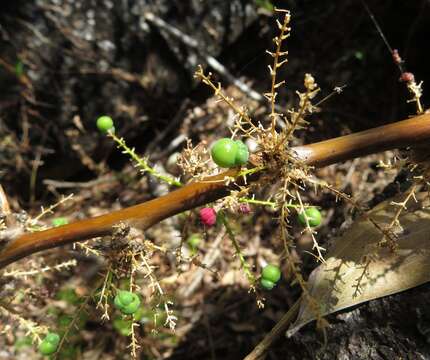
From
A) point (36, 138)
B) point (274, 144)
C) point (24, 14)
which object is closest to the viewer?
point (274, 144)

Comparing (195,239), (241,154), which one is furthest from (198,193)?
(195,239)

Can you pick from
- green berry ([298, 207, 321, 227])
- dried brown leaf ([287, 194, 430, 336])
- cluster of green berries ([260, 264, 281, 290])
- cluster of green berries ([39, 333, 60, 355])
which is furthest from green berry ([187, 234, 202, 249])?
green berry ([298, 207, 321, 227])

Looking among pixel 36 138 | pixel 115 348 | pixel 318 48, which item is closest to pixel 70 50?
pixel 36 138

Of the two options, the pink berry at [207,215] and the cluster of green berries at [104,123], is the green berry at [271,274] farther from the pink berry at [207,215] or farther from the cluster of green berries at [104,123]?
the cluster of green berries at [104,123]

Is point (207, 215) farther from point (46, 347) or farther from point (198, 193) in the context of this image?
A: point (46, 347)

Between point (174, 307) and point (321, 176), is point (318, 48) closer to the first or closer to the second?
point (321, 176)

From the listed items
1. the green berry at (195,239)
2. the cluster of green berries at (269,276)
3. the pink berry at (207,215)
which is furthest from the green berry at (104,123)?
the green berry at (195,239)

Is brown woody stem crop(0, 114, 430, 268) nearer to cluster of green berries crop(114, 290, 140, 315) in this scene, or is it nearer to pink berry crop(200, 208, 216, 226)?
cluster of green berries crop(114, 290, 140, 315)
